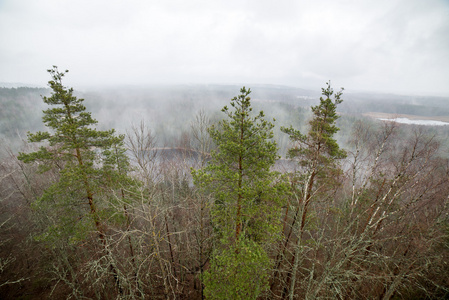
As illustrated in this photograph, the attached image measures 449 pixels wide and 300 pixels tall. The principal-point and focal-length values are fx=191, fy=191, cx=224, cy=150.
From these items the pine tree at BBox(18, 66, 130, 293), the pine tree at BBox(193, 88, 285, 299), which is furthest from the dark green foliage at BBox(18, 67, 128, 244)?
the pine tree at BBox(193, 88, 285, 299)

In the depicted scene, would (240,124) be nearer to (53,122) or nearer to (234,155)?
(234,155)

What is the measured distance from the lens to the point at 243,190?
7.12 metres

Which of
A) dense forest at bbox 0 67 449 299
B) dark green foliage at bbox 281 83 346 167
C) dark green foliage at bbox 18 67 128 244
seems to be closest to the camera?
dense forest at bbox 0 67 449 299

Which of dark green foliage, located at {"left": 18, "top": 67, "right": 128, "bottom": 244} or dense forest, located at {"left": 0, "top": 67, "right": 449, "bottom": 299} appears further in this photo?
dark green foliage, located at {"left": 18, "top": 67, "right": 128, "bottom": 244}

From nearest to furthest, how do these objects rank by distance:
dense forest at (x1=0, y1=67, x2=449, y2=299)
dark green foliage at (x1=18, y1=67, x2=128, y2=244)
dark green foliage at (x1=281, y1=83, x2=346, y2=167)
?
dense forest at (x1=0, y1=67, x2=449, y2=299), dark green foliage at (x1=18, y1=67, x2=128, y2=244), dark green foliage at (x1=281, y1=83, x2=346, y2=167)

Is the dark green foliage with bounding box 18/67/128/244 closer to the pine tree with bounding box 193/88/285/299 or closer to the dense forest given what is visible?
the dense forest

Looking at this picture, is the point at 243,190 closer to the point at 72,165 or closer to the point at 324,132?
the point at 324,132

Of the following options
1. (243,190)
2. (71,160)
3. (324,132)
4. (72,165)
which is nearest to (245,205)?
(243,190)

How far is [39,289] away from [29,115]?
71.8m

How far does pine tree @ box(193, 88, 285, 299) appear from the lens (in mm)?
7012

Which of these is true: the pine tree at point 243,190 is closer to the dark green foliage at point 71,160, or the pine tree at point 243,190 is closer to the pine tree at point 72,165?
the pine tree at point 72,165

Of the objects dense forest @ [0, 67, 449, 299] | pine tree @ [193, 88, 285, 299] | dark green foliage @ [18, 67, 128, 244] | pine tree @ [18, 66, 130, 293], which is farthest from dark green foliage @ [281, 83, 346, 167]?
dark green foliage @ [18, 67, 128, 244]

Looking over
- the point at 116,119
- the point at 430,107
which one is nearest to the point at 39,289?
the point at 116,119

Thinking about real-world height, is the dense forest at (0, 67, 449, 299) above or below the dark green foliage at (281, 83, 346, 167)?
below
